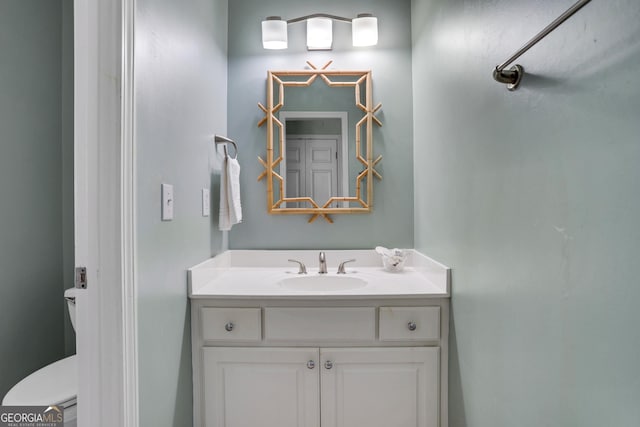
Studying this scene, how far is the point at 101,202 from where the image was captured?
2.86 ft

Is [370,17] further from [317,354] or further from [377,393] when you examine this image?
[377,393]

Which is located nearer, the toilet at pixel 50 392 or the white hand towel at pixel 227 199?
the toilet at pixel 50 392

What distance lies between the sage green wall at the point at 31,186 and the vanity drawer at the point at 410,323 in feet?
5.55

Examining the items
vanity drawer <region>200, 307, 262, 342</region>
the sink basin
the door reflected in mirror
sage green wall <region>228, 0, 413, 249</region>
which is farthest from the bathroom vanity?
the door reflected in mirror

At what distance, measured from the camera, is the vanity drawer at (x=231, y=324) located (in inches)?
52.5

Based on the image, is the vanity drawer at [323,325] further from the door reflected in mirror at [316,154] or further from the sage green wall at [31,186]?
the sage green wall at [31,186]

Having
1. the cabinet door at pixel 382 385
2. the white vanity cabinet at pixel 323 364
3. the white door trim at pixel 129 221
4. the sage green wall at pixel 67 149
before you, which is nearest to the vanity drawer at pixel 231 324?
the white vanity cabinet at pixel 323 364

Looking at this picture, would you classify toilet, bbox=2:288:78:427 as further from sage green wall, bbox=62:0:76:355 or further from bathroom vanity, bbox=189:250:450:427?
sage green wall, bbox=62:0:76:355

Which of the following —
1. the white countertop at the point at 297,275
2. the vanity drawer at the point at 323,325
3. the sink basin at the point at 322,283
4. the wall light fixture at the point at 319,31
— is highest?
the wall light fixture at the point at 319,31

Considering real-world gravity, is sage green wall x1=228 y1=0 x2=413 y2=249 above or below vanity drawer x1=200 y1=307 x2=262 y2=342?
above

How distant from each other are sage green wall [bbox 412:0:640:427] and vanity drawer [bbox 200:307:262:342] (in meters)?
0.77

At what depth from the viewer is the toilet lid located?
3.72 feet

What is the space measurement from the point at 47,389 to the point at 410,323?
4.44 ft

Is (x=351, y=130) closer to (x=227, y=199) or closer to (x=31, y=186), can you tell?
(x=227, y=199)
